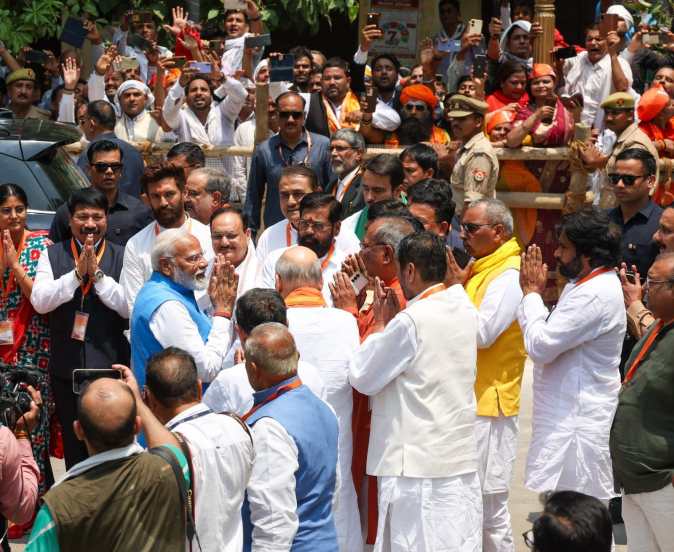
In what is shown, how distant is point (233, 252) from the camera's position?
748 cm

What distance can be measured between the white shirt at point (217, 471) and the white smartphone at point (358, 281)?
2.19 metres

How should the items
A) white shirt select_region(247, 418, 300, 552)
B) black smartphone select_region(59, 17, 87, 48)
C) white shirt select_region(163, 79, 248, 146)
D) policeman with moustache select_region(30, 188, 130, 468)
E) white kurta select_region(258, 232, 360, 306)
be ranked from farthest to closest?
black smartphone select_region(59, 17, 87, 48)
white shirt select_region(163, 79, 248, 146)
policeman with moustache select_region(30, 188, 130, 468)
white kurta select_region(258, 232, 360, 306)
white shirt select_region(247, 418, 300, 552)

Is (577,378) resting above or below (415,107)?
below

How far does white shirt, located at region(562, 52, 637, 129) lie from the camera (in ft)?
42.1

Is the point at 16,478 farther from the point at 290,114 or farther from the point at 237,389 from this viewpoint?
the point at 290,114

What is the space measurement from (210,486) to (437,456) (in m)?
1.52

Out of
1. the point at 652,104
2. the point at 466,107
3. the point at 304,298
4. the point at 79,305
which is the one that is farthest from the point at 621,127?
the point at 304,298

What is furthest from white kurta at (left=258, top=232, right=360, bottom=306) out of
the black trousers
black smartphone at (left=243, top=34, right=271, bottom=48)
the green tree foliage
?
the green tree foliage

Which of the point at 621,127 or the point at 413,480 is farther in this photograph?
the point at 621,127

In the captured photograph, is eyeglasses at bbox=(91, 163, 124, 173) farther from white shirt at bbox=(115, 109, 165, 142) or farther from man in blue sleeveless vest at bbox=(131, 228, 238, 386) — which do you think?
white shirt at bbox=(115, 109, 165, 142)

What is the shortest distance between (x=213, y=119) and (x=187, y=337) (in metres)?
6.41

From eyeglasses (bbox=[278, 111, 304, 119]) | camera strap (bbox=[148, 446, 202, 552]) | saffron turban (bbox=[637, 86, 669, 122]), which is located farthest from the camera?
saffron turban (bbox=[637, 86, 669, 122])

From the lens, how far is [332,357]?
20.0 feet

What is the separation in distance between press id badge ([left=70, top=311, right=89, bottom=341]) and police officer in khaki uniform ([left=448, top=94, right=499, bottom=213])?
344 centimetres
